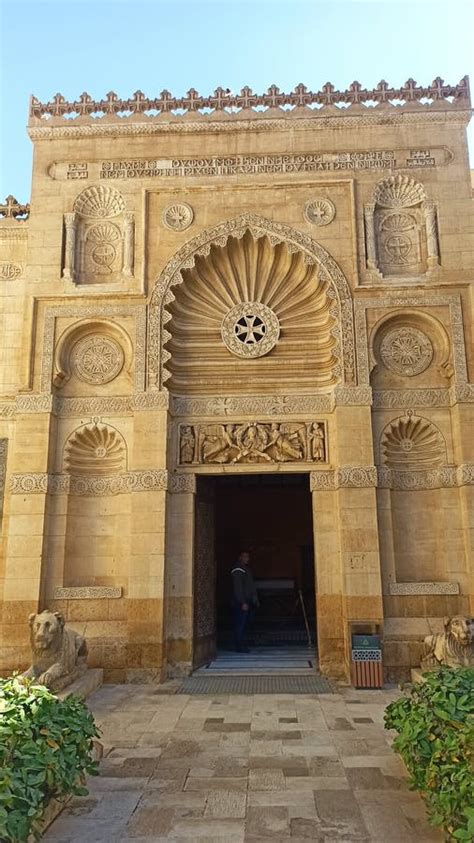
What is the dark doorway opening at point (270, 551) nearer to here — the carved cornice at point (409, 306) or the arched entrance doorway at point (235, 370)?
the arched entrance doorway at point (235, 370)

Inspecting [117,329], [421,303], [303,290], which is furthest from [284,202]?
[117,329]

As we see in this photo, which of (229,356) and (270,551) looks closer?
(229,356)

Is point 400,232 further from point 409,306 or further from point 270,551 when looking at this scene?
point 270,551

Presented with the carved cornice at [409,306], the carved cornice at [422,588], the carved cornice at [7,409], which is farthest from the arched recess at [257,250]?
the carved cornice at [422,588]

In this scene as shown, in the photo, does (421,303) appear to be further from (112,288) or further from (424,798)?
(424,798)

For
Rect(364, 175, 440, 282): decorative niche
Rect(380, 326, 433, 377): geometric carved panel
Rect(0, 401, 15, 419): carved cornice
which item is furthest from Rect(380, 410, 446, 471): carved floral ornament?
Rect(0, 401, 15, 419): carved cornice

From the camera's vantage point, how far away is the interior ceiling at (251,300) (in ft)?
37.4

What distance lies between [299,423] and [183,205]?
447 cm

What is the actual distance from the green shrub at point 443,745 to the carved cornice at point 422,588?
456 centimetres

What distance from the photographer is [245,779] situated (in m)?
5.74

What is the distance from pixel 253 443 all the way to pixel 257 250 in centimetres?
358

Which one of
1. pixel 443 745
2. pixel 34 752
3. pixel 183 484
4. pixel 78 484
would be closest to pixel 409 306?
pixel 183 484

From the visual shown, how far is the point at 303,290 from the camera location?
11727 millimetres

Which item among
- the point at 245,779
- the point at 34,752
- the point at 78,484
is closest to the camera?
the point at 34,752
